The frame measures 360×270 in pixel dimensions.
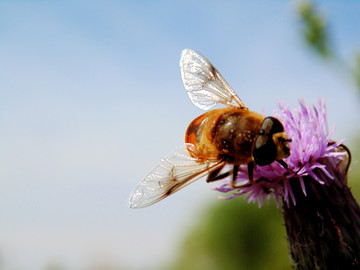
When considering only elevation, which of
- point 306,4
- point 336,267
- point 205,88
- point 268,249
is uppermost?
point 306,4

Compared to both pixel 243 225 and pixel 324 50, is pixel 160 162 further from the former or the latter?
pixel 243 225

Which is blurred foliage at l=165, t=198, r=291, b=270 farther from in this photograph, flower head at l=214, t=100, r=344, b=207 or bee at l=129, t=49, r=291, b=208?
bee at l=129, t=49, r=291, b=208

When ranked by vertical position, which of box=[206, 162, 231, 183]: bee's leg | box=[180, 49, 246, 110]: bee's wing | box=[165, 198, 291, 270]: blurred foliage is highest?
box=[180, 49, 246, 110]: bee's wing

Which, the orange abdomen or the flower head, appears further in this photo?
the flower head

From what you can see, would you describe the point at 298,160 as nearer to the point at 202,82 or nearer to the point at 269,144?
the point at 269,144

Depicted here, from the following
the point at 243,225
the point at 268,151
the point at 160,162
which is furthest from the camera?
the point at 243,225

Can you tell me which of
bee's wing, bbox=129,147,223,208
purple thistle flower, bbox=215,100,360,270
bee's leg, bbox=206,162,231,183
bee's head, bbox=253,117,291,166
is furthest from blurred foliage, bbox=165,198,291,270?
bee's head, bbox=253,117,291,166

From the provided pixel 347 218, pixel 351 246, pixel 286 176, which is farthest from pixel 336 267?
pixel 286 176

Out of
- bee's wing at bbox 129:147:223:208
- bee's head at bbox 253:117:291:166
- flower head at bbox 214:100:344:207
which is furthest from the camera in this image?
flower head at bbox 214:100:344:207
